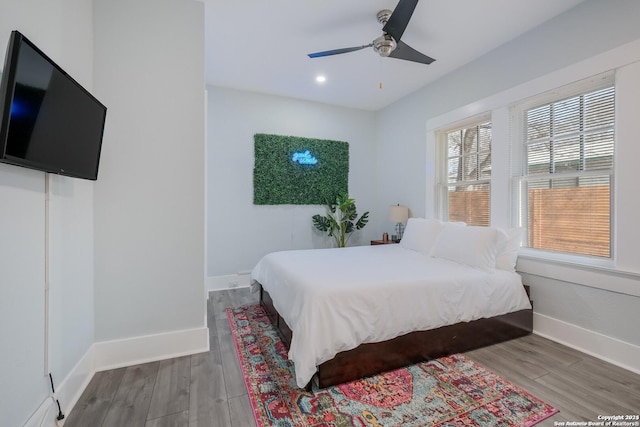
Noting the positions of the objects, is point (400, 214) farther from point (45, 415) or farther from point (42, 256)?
point (45, 415)

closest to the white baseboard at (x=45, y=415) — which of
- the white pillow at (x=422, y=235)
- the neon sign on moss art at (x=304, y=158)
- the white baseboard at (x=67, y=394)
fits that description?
the white baseboard at (x=67, y=394)

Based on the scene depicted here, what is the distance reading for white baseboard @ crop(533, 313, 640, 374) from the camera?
82.0 inches

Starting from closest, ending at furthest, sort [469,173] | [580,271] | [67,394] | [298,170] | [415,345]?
[67,394] < [415,345] < [580,271] < [469,173] < [298,170]

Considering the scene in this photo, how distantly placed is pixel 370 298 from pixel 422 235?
1737 millimetres

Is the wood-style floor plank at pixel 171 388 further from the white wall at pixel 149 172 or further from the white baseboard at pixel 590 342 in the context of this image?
the white baseboard at pixel 590 342

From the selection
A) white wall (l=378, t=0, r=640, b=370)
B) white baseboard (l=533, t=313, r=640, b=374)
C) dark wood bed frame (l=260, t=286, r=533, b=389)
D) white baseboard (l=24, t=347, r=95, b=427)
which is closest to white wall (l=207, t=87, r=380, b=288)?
dark wood bed frame (l=260, t=286, r=533, b=389)

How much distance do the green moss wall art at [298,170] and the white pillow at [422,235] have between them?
156 centimetres

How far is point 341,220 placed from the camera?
477 cm

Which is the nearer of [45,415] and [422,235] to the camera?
[45,415]

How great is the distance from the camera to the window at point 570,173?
2346 millimetres

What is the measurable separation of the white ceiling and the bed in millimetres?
1959

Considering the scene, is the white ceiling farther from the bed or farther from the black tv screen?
the bed

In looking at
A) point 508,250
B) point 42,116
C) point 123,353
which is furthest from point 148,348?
point 508,250

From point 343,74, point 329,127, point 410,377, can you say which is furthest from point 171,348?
point 329,127
